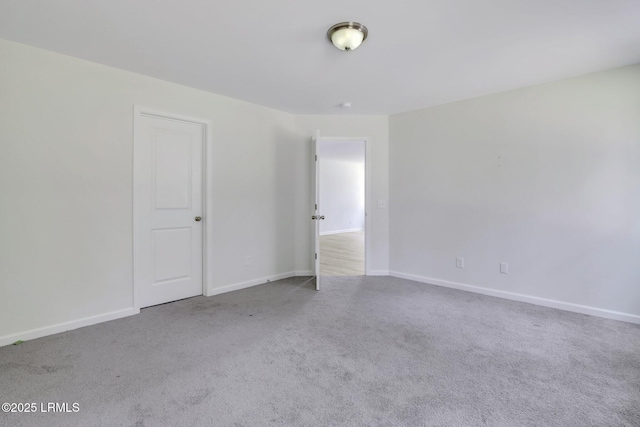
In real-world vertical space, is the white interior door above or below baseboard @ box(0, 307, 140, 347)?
above

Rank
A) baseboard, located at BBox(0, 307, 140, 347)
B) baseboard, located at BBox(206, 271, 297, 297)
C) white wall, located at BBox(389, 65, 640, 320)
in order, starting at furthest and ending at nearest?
baseboard, located at BBox(206, 271, 297, 297)
white wall, located at BBox(389, 65, 640, 320)
baseboard, located at BBox(0, 307, 140, 347)

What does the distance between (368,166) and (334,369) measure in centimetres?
310

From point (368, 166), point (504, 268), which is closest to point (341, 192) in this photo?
point (368, 166)

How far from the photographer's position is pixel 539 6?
1.92m

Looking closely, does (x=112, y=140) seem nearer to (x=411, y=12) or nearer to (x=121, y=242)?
(x=121, y=242)

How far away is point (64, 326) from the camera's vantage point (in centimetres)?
254

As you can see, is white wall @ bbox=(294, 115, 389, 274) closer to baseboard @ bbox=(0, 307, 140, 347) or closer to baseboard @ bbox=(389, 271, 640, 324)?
baseboard @ bbox=(389, 271, 640, 324)

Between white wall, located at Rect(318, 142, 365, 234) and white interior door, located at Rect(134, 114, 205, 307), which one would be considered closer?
white interior door, located at Rect(134, 114, 205, 307)

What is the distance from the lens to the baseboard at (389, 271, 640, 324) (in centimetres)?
282

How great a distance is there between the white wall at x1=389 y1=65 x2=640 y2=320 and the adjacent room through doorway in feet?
8.23

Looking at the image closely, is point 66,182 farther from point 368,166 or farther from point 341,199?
point 341,199

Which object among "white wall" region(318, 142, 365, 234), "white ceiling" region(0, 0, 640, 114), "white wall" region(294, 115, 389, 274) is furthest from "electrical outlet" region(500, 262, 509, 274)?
"white wall" region(318, 142, 365, 234)

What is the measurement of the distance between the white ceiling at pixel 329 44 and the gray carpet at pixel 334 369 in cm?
239

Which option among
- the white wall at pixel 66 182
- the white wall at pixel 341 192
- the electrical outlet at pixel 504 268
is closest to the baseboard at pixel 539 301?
the electrical outlet at pixel 504 268
